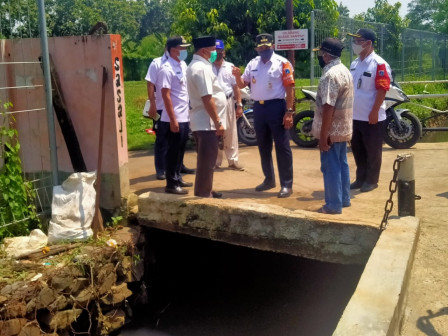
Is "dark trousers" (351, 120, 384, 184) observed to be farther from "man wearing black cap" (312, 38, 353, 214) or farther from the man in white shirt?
the man in white shirt

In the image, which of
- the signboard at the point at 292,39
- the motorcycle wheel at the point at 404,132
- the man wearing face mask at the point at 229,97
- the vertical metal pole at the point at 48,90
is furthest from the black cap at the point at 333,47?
the signboard at the point at 292,39

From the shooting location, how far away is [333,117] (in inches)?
217

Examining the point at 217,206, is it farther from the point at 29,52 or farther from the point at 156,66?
the point at 29,52

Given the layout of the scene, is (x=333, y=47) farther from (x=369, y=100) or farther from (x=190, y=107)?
(x=190, y=107)

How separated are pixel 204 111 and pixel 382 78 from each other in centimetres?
208

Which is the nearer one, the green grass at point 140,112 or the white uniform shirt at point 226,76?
the white uniform shirt at point 226,76

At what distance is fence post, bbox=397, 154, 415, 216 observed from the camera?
17.0 feet

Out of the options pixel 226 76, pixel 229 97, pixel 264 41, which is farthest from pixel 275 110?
pixel 229 97

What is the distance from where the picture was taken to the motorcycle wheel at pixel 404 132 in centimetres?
906

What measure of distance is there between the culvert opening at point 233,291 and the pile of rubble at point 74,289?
41 cm

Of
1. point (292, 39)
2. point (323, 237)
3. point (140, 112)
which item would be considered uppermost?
point (292, 39)

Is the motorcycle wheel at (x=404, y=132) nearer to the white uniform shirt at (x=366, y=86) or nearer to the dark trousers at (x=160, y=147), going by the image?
the white uniform shirt at (x=366, y=86)

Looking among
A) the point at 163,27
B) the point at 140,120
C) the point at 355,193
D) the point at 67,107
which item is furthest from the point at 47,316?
the point at 163,27

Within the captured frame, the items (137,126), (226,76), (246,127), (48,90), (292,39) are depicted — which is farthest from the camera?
(137,126)
